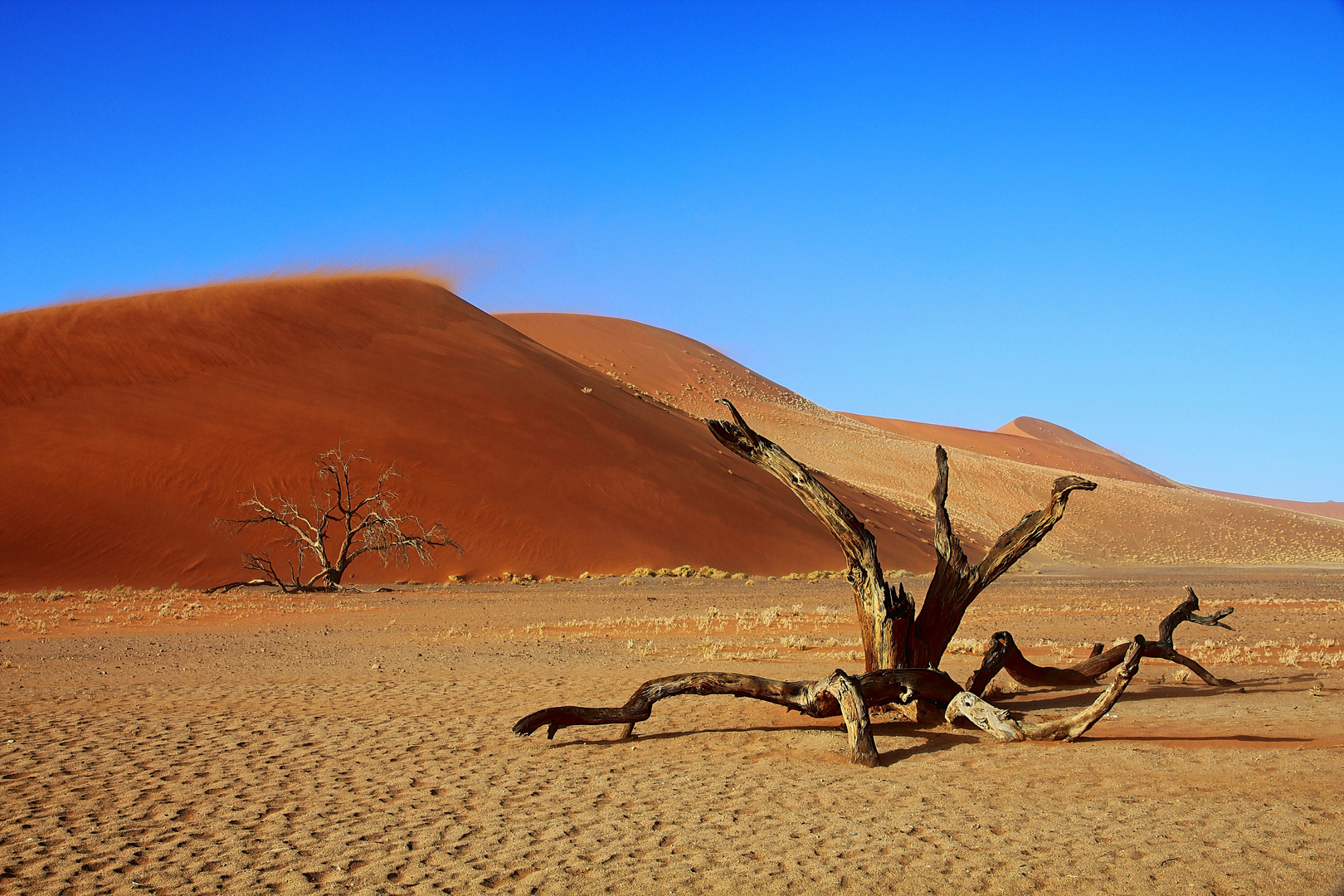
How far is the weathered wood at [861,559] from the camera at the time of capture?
8.43 metres

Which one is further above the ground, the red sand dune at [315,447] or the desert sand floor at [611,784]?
the red sand dune at [315,447]

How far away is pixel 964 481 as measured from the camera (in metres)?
67.0

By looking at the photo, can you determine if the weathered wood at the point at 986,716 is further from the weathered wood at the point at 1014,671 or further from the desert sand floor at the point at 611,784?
the weathered wood at the point at 1014,671

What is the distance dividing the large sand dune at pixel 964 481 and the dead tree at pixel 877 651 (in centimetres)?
4628

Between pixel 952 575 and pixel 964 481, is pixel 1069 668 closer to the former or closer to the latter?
pixel 952 575

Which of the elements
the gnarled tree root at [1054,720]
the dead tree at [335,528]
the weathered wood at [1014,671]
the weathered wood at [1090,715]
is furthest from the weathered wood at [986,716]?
the dead tree at [335,528]

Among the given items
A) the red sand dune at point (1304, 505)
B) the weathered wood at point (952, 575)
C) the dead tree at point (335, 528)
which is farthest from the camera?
the red sand dune at point (1304, 505)

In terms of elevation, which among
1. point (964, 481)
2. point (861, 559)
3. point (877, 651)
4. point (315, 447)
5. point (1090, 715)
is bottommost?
point (1090, 715)

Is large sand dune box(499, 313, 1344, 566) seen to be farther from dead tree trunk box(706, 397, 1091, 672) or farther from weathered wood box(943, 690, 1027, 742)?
weathered wood box(943, 690, 1027, 742)

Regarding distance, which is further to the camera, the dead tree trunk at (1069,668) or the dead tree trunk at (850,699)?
the dead tree trunk at (1069,668)

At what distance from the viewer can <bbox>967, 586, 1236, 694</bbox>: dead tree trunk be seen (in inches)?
344

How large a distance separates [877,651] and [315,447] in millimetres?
27539

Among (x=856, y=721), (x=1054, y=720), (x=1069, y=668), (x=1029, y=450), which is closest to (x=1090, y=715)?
(x=1054, y=720)

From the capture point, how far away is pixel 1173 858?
488cm
